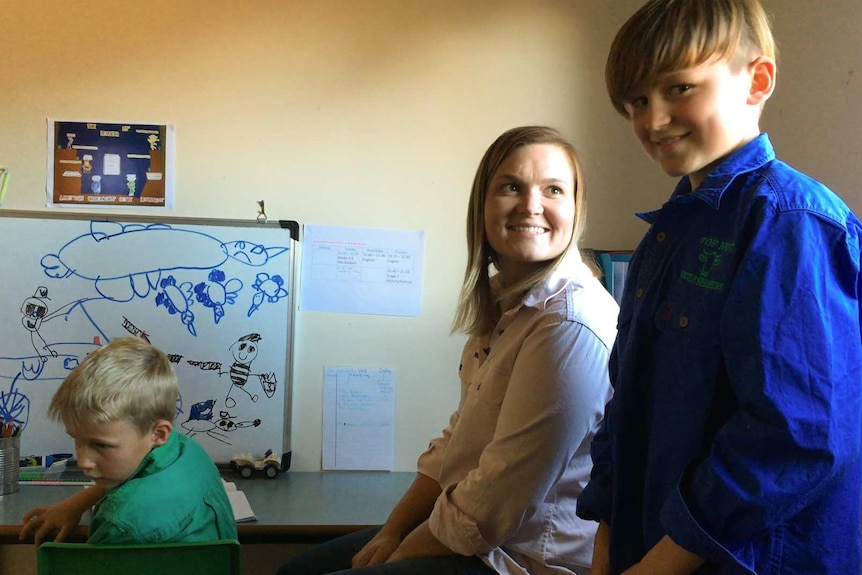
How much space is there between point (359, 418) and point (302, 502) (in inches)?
14.2

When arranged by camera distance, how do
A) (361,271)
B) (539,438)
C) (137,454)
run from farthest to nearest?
(361,271), (137,454), (539,438)

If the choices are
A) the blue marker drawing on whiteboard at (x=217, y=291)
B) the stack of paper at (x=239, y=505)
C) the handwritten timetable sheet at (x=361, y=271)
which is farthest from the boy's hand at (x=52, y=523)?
the handwritten timetable sheet at (x=361, y=271)

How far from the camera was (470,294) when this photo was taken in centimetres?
150

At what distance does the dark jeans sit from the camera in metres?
1.26

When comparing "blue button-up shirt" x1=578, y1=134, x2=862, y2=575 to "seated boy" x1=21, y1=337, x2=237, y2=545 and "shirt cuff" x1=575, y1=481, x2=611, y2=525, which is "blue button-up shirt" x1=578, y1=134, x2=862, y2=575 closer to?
"shirt cuff" x1=575, y1=481, x2=611, y2=525

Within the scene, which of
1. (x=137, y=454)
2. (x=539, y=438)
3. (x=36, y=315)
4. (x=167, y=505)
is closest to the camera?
(x=539, y=438)

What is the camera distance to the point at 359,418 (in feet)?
7.31

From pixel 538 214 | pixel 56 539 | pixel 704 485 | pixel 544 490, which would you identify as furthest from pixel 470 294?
pixel 56 539

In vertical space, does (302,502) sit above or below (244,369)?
below

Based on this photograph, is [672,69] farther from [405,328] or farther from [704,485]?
[405,328]

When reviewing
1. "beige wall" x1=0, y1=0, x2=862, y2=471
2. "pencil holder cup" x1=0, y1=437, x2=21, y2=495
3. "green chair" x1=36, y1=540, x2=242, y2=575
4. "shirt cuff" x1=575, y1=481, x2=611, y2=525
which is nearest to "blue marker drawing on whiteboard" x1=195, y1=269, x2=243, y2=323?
"beige wall" x1=0, y1=0, x2=862, y2=471

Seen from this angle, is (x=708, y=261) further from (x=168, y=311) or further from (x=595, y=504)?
(x=168, y=311)

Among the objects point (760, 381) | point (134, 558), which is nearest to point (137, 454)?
point (134, 558)

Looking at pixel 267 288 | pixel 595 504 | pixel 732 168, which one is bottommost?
pixel 595 504
